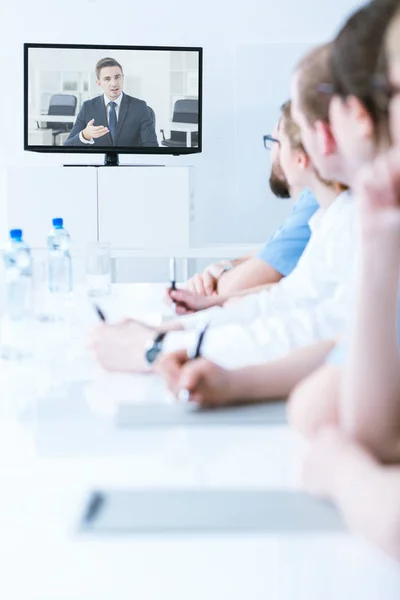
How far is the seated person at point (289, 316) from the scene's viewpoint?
1423 millimetres

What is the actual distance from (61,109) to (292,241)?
2.44 meters

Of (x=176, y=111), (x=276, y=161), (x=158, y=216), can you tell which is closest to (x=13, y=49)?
(x=176, y=111)

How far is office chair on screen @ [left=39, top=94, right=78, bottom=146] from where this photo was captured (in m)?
4.59

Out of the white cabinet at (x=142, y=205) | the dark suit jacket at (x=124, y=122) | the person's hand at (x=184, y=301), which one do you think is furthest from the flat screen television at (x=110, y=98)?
the person's hand at (x=184, y=301)

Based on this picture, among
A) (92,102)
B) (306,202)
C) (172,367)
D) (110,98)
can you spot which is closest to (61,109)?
(92,102)

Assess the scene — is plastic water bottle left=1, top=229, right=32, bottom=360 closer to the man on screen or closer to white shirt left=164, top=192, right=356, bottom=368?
white shirt left=164, top=192, right=356, bottom=368

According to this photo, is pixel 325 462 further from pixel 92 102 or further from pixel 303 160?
pixel 92 102

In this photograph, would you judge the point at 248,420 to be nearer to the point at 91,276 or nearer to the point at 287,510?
the point at 287,510

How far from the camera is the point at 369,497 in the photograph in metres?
0.74

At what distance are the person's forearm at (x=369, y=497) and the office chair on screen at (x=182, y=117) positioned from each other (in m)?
3.98

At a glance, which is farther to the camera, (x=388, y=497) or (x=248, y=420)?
(x=248, y=420)

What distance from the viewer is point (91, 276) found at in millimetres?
2564

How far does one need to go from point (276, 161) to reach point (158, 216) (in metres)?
1.80

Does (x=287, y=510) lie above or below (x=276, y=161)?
below
